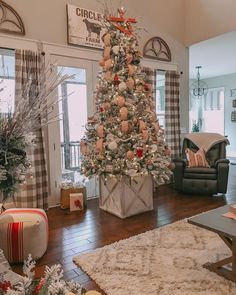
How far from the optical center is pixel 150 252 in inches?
99.2

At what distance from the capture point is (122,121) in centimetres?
337

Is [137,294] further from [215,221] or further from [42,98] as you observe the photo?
[42,98]

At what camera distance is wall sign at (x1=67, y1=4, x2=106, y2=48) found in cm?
396

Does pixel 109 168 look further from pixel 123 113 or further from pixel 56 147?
pixel 56 147

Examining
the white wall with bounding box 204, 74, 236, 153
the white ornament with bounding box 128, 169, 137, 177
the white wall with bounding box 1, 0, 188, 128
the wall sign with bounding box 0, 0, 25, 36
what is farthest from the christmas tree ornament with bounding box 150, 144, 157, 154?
the white wall with bounding box 204, 74, 236, 153

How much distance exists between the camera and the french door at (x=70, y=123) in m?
3.98

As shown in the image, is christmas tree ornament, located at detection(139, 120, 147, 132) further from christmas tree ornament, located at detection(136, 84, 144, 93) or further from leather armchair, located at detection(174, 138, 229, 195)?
leather armchair, located at detection(174, 138, 229, 195)

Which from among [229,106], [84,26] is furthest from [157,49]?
[229,106]

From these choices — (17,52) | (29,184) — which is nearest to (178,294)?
(29,184)

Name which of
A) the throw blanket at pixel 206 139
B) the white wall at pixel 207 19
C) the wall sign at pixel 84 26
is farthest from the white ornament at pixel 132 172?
the white wall at pixel 207 19

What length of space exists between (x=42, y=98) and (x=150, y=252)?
205cm

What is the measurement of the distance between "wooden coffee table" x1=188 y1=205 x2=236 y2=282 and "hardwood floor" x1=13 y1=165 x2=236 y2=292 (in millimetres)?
974

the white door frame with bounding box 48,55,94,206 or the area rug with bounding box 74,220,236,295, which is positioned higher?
the white door frame with bounding box 48,55,94,206

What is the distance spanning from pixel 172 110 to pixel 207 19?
5.90 ft
